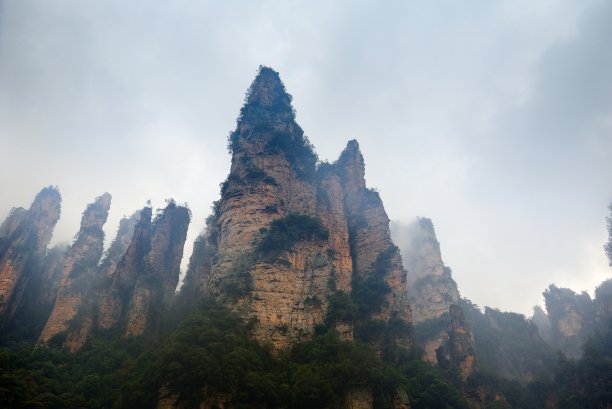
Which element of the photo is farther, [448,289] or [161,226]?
[448,289]

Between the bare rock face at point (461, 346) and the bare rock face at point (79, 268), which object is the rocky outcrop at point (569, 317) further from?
the bare rock face at point (79, 268)

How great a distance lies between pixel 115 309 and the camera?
46344 millimetres

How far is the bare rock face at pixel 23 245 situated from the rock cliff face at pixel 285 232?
24084 mm

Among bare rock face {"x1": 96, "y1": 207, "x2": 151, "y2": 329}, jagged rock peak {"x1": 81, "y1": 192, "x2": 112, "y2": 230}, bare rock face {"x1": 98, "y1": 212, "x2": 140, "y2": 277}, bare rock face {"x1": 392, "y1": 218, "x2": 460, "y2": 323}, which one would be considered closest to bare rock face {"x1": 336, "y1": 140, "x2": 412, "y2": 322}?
bare rock face {"x1": 392, "y1": 218, "x2": 460, "y2": 323}

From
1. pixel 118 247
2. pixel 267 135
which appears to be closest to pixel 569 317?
pixel 267 135

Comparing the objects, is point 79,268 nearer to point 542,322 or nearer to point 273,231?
point 273,231

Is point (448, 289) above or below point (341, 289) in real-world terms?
above

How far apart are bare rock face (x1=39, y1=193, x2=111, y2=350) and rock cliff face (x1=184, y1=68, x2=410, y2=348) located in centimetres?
1287

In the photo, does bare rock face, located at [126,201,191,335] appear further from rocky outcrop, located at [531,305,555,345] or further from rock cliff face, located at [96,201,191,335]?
rocky outcrop, located at [531,305,555,345]

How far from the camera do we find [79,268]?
52.8m

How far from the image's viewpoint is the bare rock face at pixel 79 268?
45.6 m

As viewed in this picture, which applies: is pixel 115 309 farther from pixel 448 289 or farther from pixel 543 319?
pixel 543 319

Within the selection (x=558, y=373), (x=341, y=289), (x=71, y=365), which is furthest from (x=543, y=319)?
(x=71, y=365)

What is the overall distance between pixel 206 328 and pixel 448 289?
5619 cm
